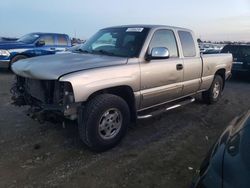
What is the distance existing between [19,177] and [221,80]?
564 centimetres

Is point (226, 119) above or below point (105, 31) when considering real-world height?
below

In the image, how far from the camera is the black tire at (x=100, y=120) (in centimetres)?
389

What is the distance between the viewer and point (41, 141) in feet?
15.0

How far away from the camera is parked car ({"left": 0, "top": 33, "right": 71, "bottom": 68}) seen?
1155 centimetres

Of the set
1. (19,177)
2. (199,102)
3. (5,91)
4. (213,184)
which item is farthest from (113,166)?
(5,91)

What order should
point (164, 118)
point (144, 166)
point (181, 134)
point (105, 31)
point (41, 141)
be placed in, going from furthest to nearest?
1. point (164, 118)
2. point (105, 31)
3. point (181, 134)
4. point (41, 141)
5. point (144, 166)

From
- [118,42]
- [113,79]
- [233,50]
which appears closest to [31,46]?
[118,42]

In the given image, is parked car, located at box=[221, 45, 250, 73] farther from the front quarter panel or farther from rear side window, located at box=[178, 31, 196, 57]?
the front quarter panel

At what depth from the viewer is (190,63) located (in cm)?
573

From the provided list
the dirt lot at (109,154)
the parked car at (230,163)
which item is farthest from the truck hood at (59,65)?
the parked car at (230,163)

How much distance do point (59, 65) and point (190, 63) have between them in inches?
112

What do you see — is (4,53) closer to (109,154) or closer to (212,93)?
(212,93)

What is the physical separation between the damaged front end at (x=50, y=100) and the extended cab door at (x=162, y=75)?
4.47ft

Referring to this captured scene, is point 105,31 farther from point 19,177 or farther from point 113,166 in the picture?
point 19,177
